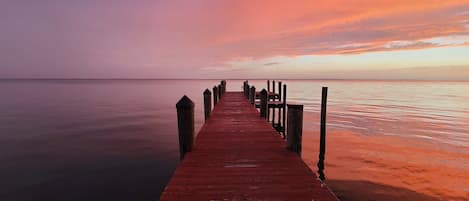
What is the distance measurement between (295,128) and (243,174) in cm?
A: 196

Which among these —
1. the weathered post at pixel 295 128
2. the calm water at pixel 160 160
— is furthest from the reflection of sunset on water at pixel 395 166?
the weathered post at pixel 295 128

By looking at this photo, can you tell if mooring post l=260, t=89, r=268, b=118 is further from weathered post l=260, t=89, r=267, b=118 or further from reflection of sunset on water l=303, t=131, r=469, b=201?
reflection of sunset on water l=303, t=131, r=469, b=201

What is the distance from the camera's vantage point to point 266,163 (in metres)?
4.98

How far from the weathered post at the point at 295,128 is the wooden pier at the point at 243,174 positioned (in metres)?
0.19

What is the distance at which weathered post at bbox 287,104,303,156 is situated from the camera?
5.75 m

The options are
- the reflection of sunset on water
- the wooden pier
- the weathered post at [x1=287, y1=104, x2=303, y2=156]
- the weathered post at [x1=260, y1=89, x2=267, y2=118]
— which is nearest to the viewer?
the wooden pier

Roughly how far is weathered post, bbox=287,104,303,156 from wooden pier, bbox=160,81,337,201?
0.63 ft

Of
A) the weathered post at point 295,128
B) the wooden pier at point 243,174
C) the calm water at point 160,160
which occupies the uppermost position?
the weathered post at point 295,128

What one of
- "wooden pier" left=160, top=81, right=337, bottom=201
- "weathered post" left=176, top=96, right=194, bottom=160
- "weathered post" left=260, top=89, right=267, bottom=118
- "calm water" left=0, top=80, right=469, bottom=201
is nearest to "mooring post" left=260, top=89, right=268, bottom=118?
"weathered post" left=260, top=89, right=267, bottom=118

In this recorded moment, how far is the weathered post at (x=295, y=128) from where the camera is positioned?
226 inches

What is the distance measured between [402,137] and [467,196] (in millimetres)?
7824

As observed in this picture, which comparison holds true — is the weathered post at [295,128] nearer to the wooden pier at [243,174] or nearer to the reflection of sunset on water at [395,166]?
the wooden pier at [243,174]

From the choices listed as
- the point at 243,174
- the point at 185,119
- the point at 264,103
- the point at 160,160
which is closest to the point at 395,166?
the point at 264,103

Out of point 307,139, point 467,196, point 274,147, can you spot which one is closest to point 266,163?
point 274,147
